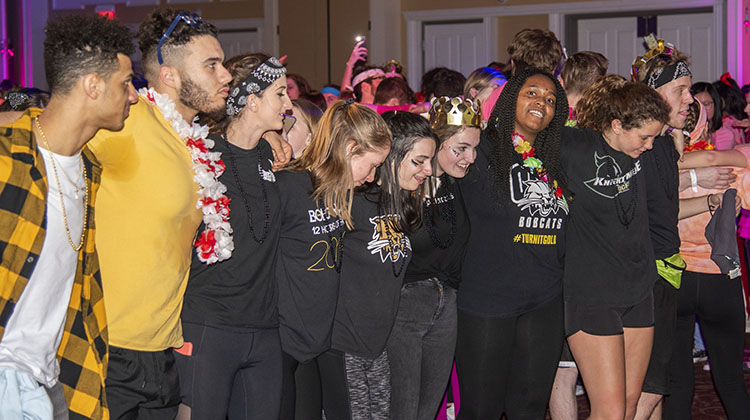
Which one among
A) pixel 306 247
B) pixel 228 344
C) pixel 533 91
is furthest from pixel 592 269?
pixel 228 344

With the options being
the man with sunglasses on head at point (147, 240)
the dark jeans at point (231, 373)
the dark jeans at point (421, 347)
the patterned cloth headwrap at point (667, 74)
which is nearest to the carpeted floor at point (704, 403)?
the dark jeans at point (421, 347)

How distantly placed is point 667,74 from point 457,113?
115cm

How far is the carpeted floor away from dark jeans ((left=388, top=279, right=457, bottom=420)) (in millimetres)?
1547

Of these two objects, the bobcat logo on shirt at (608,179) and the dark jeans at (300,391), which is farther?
the bobcat logo on shirt at (608,179)

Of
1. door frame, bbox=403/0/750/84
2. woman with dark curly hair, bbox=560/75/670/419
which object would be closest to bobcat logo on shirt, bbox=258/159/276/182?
woman with dark curly hair, bbox=560/75/670/419

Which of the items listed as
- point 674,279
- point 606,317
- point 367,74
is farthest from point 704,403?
point 367,74

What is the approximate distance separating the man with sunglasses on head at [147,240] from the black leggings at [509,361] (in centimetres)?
130

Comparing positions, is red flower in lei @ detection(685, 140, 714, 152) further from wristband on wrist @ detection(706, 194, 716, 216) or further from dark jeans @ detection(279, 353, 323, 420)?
dark jeans @ detection(279, 353, 323, 420)

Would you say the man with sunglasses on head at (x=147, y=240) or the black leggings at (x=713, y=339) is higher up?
the man with sunglasses on head at (x=147, y=240)

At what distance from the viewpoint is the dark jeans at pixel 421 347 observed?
338 cm

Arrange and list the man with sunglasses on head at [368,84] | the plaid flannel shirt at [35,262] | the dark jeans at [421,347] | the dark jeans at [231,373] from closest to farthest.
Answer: the plaid flannel shirt at [35,262]
the dark jeans at [231,373]
the dark jeans at [421,347]
the man with sunglasses on head at [368,84]

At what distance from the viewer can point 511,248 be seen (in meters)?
3.46

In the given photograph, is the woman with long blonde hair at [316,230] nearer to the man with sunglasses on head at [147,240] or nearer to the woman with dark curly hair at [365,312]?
the woman with dark curly hair at [365,312]

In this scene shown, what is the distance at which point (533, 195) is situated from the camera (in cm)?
348
